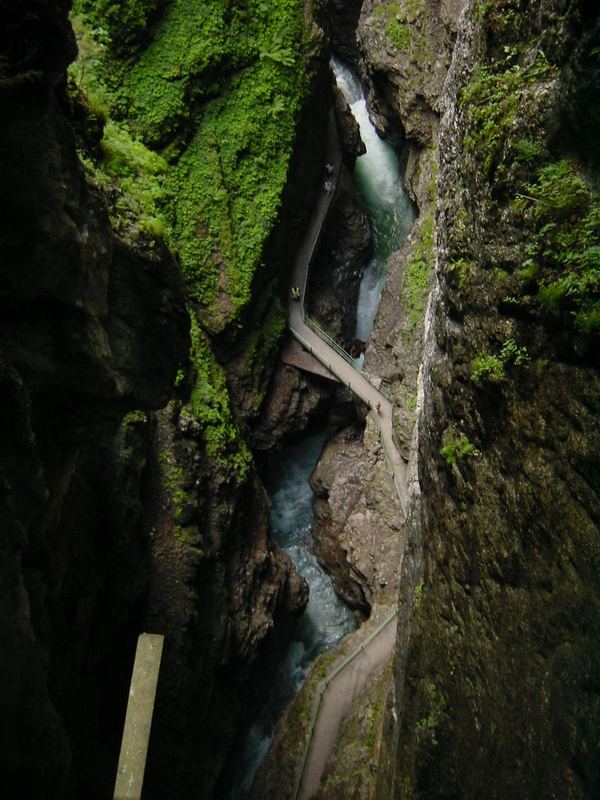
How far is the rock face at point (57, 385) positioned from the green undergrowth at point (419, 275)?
846 cm

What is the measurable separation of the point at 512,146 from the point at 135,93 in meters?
10.5

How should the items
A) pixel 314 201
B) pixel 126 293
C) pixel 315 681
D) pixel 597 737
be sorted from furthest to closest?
pixel 314 201 < pixel 315 681 < pixel 126 293 < pixel 597 737

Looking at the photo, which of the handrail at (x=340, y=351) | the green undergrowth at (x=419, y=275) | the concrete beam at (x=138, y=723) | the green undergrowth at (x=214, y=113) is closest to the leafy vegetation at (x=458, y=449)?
the concrete beam at (x=138, y=723)

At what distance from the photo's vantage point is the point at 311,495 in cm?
1692

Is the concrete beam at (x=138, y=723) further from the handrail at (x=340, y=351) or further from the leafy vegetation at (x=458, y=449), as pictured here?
the handrail at (x=340, y=351)

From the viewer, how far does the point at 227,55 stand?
13695 mm

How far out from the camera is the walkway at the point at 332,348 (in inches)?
573

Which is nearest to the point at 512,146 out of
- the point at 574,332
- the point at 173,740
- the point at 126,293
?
the point at 574,332

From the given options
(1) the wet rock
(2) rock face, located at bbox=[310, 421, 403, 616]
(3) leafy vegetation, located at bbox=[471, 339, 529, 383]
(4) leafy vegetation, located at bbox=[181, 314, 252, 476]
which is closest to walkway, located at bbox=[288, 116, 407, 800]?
(1) the wet rock

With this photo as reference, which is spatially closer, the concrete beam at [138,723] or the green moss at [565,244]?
the green moss at [565,244]

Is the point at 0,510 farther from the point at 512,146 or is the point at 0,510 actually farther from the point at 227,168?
the point at 227,168

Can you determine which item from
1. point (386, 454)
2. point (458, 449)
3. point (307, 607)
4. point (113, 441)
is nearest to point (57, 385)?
point (113, 441)

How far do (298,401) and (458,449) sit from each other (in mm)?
10210

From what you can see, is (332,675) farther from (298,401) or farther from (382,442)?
(298,401)
